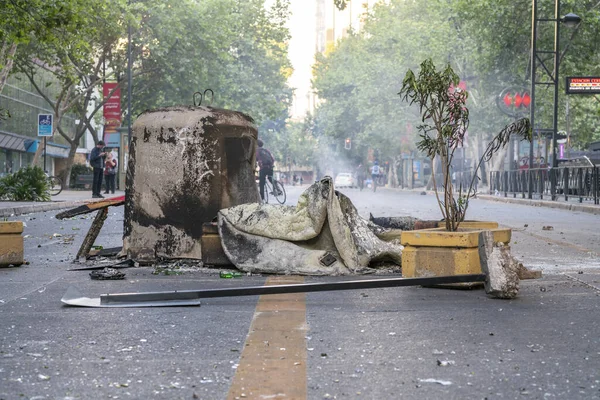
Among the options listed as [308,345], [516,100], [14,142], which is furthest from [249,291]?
[14,142]

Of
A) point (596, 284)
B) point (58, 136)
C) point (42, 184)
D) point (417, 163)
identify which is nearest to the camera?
point (596, 284)

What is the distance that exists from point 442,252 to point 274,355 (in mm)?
2756

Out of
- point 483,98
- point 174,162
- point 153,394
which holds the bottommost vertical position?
point 153,394

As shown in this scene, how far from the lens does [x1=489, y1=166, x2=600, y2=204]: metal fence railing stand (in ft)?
87.5

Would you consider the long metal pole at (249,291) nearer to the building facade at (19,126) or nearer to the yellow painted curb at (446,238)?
the yellow painted curb at (446,238)

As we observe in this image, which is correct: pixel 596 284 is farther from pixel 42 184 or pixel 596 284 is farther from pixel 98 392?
pixel 42 184

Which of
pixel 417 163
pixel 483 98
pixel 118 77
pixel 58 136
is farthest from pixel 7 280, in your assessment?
pixel 417 163

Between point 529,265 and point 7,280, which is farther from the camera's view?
point 529,265

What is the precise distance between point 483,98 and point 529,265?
41.2 m

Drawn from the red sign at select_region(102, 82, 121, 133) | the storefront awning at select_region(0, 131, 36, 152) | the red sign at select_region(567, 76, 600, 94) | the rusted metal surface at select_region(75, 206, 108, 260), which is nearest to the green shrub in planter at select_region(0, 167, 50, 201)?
the red sign at select_region(567, 76, 600, 94)

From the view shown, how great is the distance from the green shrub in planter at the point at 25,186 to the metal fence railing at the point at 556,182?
14.7m

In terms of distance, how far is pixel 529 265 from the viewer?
30.5ft

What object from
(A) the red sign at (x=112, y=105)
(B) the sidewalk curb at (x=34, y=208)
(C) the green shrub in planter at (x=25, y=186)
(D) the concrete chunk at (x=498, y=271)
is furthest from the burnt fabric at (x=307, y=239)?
(A) the red sign at (x=112, y=105)

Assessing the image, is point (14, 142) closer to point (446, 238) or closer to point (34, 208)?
point (34, 208)
